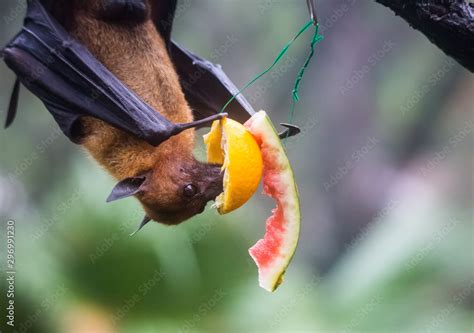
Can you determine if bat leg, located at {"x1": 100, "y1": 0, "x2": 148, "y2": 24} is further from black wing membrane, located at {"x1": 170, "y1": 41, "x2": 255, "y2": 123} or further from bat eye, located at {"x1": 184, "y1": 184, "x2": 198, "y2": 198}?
bat eye, located at {"x1": 184, "y1": 184, "x2": 198, "y2": 198}

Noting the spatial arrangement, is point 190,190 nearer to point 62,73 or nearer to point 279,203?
point 279,203

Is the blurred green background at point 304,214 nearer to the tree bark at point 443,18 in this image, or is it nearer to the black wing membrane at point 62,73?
the black wing membrane at point 62,73

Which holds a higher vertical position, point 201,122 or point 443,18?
point 443,18

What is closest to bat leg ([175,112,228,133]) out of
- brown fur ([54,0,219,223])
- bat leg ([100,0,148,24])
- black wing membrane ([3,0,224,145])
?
black wing membrane ([3,0,224,145])
